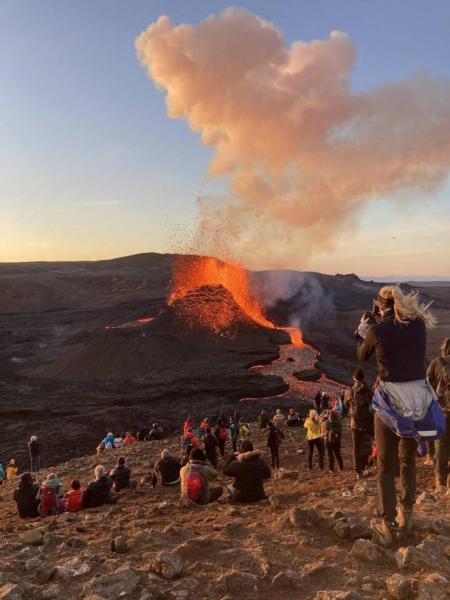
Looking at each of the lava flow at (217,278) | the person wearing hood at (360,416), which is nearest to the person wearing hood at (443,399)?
the person wearing hood at (360,416)

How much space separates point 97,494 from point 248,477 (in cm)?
325

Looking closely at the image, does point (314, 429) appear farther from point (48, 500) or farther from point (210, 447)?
point (48, 500)

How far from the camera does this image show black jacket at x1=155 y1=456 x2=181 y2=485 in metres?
10.1

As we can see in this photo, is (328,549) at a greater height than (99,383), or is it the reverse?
(328,549)

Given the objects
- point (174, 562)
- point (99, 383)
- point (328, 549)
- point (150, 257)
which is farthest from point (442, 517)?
point (150, 257)

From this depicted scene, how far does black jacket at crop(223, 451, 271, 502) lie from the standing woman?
3.21 metres

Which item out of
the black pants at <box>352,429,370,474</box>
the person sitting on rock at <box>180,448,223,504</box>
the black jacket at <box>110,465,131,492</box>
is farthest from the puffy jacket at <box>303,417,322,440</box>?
the black jacket at <box>110,465,131,492</box>

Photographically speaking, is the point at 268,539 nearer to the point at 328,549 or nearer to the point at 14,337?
the point at 328,549

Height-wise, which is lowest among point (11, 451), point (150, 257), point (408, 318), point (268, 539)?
point (11, 451)

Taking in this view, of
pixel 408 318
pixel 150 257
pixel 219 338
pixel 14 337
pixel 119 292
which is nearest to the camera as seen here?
pixel 408 318

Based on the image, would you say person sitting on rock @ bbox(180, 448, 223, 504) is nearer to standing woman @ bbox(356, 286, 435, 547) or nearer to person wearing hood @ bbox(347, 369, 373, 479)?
person wearing hood @ bbox(347, 369, 373, 479)

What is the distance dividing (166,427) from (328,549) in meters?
23.8

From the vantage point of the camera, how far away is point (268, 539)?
4898 mm

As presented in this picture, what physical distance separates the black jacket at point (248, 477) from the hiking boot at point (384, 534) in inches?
122
